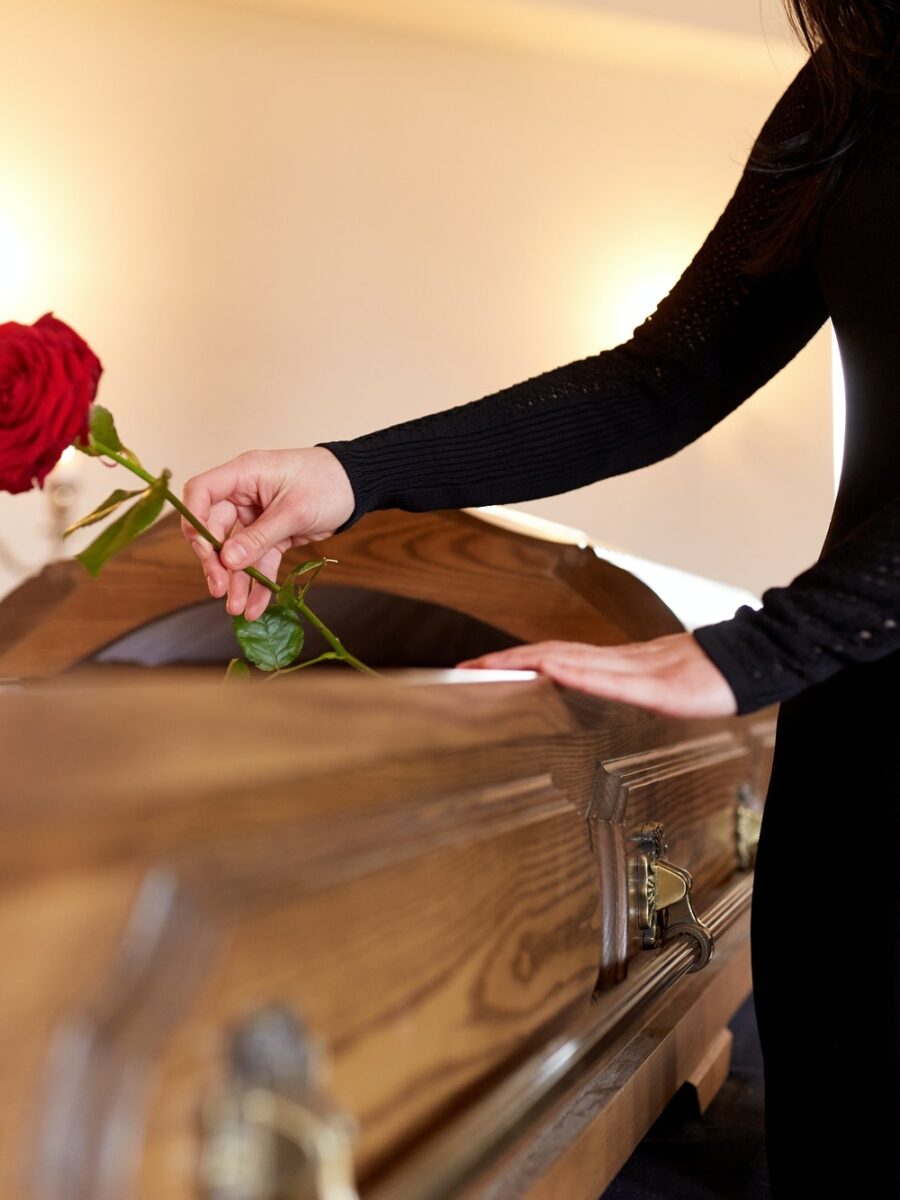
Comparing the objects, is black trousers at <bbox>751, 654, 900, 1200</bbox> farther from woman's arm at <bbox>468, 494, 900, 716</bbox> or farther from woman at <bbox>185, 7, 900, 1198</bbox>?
woman's arm at <bbox>468, 494, 900, 716</bbox>

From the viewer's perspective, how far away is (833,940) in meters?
0.85

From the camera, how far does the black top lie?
90 centimetres

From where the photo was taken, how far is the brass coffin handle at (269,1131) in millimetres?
419

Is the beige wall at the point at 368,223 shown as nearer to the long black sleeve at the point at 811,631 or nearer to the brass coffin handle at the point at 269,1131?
the long black sleeve at the point at 811,631

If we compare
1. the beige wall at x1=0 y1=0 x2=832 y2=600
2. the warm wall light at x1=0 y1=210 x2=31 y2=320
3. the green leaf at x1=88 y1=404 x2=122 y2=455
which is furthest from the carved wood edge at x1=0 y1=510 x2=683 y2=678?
the warm wall light at x1=0 y1=210 x2=31 y2=320

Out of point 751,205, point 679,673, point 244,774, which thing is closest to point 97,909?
point 244,774

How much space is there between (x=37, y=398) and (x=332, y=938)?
398 millimetres

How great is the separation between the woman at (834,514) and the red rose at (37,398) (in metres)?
0.18

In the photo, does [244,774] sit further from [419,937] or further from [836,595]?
[836,595]

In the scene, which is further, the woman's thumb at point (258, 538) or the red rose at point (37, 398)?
the woman's thumb at point (258, 538)

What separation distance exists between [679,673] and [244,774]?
1.11 feet

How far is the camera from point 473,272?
12.8 feet

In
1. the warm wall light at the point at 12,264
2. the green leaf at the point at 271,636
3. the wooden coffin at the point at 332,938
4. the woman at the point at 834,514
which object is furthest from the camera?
the warm wall light at the point at 12,264

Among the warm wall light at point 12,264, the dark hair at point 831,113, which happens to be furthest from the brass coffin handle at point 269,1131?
the warm wall light at point 12,264
